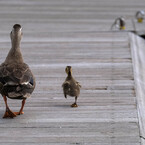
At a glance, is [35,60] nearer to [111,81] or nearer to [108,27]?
[111,81]

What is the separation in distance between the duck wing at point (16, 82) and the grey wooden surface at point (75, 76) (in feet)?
1.28

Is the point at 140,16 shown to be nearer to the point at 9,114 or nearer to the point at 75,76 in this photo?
the point at 75,76

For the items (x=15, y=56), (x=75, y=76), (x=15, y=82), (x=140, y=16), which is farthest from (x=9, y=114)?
(x=140, y=16)

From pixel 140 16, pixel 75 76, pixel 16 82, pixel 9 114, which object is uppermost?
pixel 16 82

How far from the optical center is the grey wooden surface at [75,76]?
18.3 feet

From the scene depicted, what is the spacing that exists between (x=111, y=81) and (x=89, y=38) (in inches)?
140

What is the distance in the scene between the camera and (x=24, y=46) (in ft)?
34.7

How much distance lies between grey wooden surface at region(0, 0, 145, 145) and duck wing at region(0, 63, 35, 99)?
0.39 metres

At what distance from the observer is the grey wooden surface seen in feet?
18.3

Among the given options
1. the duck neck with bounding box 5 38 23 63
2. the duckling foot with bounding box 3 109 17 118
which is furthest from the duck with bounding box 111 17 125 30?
the duckling foot with bounding box 3 109 17 118

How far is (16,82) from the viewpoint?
5844mm

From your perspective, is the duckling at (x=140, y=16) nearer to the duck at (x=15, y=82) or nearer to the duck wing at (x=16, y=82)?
the duck at (x=15, y=82)

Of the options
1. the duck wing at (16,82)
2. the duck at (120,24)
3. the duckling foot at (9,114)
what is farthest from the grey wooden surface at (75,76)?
the duck wing at (16,82)

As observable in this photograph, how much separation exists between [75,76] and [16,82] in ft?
8.44
